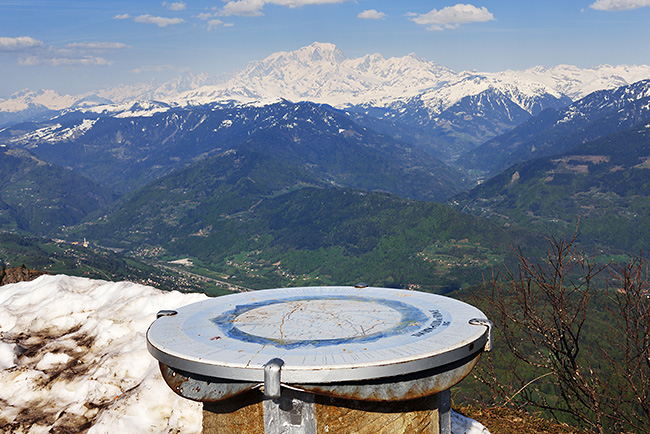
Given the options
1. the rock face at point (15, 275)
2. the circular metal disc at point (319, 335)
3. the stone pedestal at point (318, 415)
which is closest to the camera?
the circular metal disc at point (319, 335)

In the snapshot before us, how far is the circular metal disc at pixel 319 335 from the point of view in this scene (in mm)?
8672

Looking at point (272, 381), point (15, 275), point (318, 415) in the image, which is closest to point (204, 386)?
point (272, 381)

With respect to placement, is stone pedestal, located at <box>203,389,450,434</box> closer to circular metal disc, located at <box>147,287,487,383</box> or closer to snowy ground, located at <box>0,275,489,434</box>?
circular metal disc, located at <box>147,287,487,383</box>

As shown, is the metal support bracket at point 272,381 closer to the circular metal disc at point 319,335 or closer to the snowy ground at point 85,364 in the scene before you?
the circular metal disc at point 319,335

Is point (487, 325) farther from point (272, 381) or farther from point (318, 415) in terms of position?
point (272, 381)

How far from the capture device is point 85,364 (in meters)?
15.9

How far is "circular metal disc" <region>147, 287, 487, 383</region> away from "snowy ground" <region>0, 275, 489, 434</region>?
110 inches

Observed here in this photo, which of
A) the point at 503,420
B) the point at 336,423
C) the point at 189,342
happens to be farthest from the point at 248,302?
the point at 503,420

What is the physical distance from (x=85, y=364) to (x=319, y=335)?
350 inches

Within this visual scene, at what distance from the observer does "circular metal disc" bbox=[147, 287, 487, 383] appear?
8.67 meters

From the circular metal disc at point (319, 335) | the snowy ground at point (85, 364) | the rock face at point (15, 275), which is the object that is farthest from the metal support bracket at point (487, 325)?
the rock face at point (15, 275)

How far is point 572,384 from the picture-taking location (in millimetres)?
13141

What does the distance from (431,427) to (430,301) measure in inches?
159

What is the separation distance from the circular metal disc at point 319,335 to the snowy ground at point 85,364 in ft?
9.13
